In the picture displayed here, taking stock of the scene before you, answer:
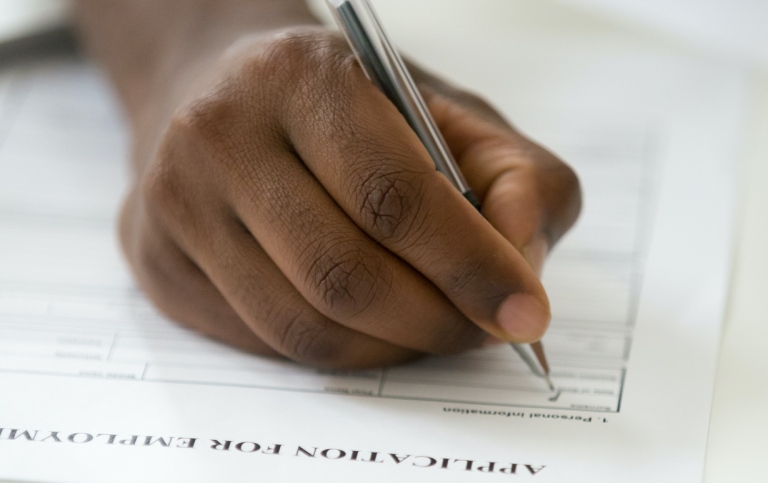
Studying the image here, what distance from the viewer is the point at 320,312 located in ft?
1.62

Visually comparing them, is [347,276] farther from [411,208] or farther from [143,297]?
[143,297]

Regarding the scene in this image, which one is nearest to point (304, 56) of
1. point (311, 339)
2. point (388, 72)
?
point (388, 72)

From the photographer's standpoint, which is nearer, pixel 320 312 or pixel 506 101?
pixel 320 312

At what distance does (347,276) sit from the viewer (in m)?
0.47

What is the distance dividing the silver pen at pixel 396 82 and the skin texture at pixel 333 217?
0.04 ft

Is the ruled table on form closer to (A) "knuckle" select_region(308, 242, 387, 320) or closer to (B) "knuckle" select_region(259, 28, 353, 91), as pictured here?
(A) "knuckle" select_region(308, 242, 387, 320)

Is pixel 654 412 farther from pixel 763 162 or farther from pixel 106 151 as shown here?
pixel 106 151

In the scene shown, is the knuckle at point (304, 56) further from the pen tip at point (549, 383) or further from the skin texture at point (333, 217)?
the pen tip at point (549, 383)

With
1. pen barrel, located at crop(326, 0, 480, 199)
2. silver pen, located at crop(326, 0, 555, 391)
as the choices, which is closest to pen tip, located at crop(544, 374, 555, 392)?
silver pen, located at crop(326, 0, 555, 391)

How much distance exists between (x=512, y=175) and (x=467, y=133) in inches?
1.8

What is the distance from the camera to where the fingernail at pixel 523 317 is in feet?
1.51

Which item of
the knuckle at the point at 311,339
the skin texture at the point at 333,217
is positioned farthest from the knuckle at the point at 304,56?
the knuckle at the point at 311,339

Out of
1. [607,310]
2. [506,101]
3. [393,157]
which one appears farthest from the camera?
[506,101]

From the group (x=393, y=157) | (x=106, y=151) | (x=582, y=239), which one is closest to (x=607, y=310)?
(x=582, y=239)
